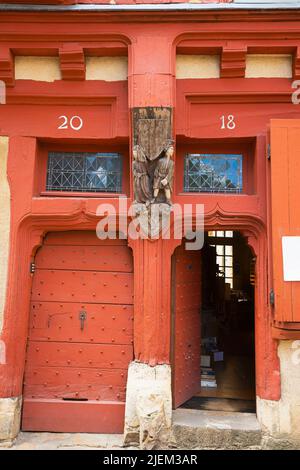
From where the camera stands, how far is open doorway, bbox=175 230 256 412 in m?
4.80

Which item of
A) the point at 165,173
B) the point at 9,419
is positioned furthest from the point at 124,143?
the point at 9,419

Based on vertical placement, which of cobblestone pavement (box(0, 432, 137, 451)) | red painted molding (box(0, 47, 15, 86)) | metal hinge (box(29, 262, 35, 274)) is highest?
red painted molding (box(0, 47, 15, 86))

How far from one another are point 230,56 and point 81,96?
1.71m

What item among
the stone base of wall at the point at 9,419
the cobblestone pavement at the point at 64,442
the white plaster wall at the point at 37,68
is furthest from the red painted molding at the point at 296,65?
the stone base of wall at the point at 9,419

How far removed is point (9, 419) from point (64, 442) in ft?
2.05

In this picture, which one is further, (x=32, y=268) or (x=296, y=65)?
(x=32, y=268)

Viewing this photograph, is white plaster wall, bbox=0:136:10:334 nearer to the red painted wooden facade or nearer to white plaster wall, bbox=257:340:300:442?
the red painted wooden facade

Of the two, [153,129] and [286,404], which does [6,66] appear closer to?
[153,129]

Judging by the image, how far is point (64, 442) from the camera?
4.00 metres

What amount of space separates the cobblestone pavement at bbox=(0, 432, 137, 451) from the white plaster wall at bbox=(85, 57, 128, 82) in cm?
398

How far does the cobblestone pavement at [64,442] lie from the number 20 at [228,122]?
360cm

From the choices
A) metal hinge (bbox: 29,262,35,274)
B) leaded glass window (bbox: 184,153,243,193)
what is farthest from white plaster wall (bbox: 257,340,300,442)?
metal hinge (bbox: 29,262,35,274)

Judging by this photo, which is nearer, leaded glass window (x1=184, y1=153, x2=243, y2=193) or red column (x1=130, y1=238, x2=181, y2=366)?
red column (x1=130, y1=238, x2=181, y2=366)

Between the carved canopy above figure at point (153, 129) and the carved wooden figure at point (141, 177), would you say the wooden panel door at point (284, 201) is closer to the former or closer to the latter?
the carved canopy above figure at point (153, 129)
